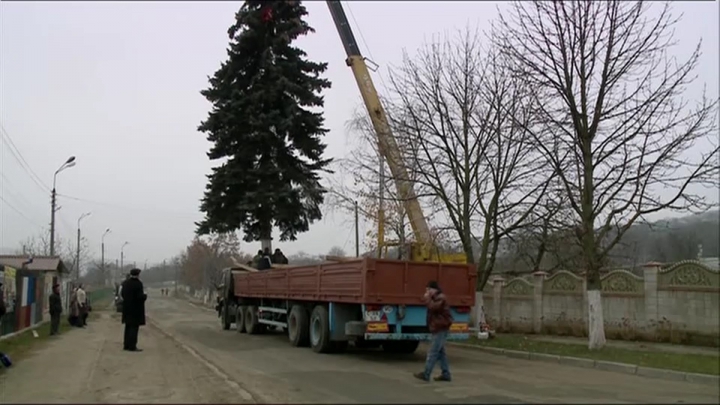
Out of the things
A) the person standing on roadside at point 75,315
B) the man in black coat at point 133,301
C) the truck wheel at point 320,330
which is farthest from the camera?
the person standing on roadside at point 75,315

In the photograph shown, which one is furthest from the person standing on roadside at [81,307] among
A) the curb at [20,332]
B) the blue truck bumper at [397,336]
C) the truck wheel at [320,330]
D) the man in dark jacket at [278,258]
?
the blue truck bumper at [397,336]

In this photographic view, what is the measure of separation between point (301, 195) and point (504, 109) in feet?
43.6

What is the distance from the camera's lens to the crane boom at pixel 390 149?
66.4 feet

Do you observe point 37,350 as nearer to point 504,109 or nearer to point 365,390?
point 365,390

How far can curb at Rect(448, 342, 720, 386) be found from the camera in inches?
459

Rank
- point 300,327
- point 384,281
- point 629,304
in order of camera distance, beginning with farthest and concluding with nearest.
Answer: point 629,304 → point 300,327 → point 384,281

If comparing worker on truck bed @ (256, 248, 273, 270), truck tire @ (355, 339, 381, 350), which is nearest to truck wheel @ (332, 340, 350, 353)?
truck tire @ (355, 339, 381, 350)

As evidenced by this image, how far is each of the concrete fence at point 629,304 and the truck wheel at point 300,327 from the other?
508cm

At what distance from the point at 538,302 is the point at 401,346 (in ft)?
24.2

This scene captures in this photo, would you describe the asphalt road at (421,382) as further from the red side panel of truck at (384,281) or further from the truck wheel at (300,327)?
the red side panel of truck at (384,281)

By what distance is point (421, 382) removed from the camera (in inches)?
446

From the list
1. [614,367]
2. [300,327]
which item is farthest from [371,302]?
[614,367]

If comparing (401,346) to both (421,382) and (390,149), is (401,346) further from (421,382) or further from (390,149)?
(390,149)

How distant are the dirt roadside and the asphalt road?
627 mm
